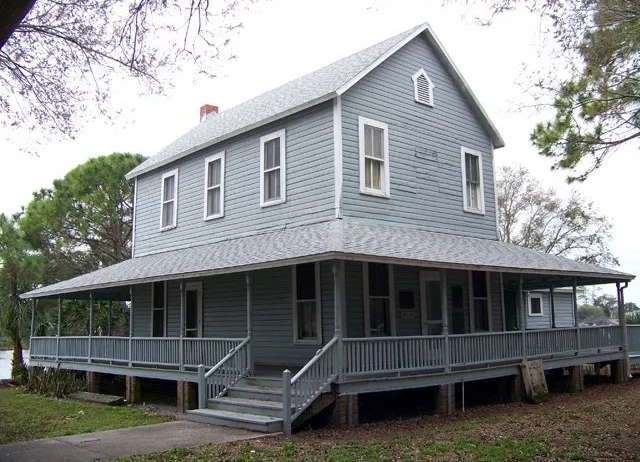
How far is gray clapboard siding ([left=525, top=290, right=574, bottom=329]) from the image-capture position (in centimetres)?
3131

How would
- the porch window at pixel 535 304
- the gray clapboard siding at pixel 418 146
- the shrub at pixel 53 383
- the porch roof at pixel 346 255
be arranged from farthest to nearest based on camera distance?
the porch window at pixel 535 304
the shrub at pixel 53 383
the gray clapboard siding at pixel 418 146
the porch roof at pixel 346 255

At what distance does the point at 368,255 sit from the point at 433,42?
8.64 metres

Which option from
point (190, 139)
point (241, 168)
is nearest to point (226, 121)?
point (190, 139)

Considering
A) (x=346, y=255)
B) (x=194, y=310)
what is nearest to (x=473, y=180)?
(x=346, y=255)

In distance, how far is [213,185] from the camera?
1866 cm

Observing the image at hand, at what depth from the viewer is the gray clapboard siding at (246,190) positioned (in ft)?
49.4

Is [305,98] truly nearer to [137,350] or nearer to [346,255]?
[346,255]

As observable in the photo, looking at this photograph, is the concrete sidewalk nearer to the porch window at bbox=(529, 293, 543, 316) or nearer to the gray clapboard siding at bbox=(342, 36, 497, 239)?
the gray clapboard siding at bbox=(342, 36, 497, 239)

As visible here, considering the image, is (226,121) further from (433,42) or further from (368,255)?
(368,255)

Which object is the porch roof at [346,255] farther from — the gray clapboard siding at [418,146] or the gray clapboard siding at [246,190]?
the gray clapboard siding at [418,146]

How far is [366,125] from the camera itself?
15.5 m

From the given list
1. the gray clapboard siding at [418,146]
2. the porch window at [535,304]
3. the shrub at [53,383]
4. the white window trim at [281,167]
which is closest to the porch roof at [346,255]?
the gray clapboard siding at [418,146]

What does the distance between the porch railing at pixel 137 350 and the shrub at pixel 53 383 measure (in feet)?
2.11

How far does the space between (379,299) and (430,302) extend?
191cm
